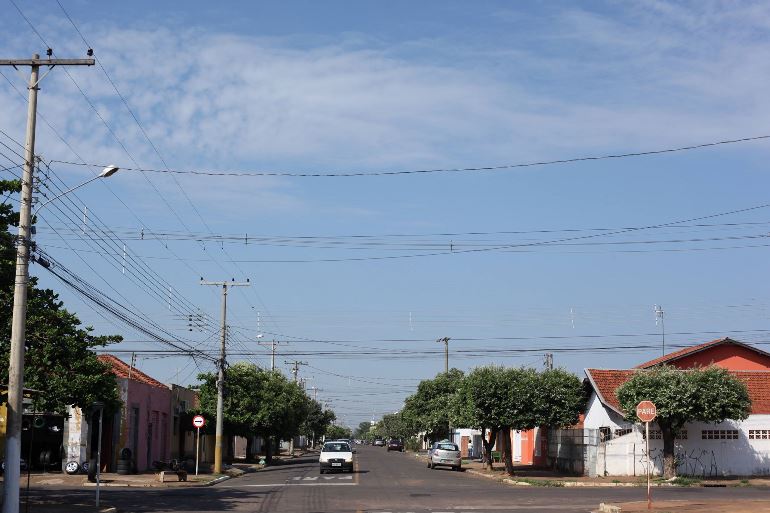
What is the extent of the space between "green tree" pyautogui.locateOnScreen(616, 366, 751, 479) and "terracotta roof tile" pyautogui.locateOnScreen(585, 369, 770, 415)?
2.76 m

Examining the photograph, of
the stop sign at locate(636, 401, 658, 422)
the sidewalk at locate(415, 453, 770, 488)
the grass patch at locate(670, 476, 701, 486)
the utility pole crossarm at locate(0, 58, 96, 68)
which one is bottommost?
the sidewalk at locate(415, 453, 770, 488)

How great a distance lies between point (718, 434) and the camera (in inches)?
1736

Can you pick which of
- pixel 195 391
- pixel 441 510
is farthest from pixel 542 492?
pixel 195 391

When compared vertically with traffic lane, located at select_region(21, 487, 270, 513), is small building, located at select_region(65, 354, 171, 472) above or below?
above

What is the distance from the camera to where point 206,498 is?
102 ft

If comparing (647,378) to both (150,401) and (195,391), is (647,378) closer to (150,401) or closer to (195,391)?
(150,401)

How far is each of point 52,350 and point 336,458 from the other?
2280 centimetres

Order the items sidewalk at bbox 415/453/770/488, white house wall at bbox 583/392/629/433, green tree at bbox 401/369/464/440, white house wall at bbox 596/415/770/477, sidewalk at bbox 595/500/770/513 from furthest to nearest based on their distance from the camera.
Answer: green tree at bbox 401/369/464/440 → white house wall at bbox 583/392/629/433 → white house wall at bbox 596/415/770/477 → sidewalk at bbox 415/453/770/488 → sidewalk at bbox 595/500/770/513

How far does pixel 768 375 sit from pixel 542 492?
20.3 meters

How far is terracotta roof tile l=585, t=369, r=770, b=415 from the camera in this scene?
4538 cm

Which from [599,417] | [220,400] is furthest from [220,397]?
[599,417]

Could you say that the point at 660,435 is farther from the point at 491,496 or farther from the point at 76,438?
the point at 76,438

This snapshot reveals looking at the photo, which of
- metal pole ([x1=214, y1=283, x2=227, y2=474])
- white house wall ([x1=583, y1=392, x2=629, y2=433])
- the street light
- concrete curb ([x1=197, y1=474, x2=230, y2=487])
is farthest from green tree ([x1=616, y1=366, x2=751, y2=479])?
the street light

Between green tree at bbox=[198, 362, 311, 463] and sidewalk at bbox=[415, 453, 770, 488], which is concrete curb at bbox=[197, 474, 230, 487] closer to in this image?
sidewalk at bbox=[415, 453, 770, 488]
